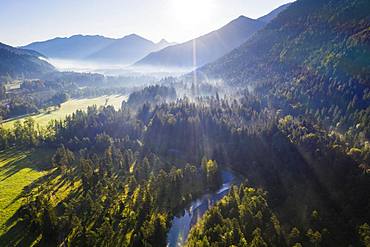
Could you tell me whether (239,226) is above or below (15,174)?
above

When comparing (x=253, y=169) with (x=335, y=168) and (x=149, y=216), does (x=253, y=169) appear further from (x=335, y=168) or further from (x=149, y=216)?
(x=149, y=216)

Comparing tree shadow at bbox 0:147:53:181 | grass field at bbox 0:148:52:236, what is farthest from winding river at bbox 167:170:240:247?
tree shadow at bbox 0:147:53:181

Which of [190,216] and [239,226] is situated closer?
Answer: [239,226]

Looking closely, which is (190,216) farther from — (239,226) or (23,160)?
(23,160)

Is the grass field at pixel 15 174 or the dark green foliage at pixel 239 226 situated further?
the grass field at pixel 15 174

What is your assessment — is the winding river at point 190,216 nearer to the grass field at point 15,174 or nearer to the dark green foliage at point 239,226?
the dark green foliage at point 239,226

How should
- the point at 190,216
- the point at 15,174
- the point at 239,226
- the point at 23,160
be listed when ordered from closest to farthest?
the point at 239,226
the point at 190,216
the point at 15,174
the point at 23,160

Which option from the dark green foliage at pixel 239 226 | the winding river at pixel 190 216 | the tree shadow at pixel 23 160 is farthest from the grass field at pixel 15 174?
the dark green foliage at pixel 239 226

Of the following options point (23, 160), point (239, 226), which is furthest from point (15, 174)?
point (239, 226)
